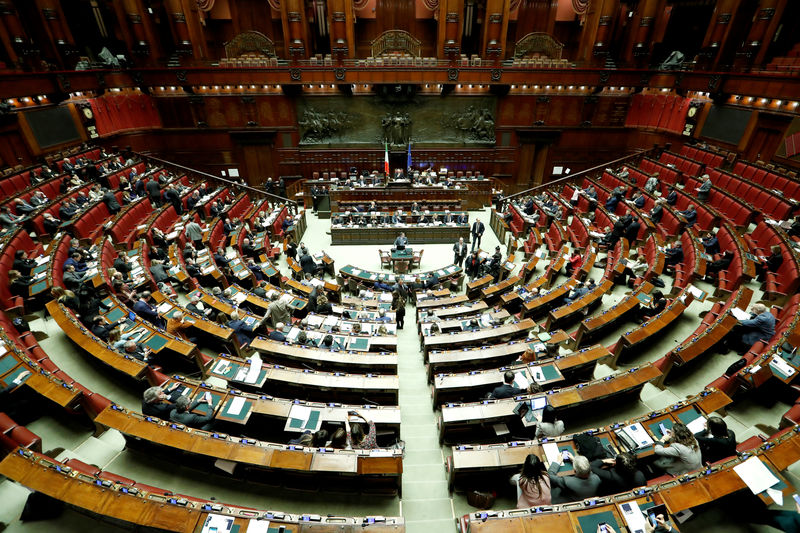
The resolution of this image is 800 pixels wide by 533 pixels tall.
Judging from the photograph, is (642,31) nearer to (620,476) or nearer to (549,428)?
(549,428)

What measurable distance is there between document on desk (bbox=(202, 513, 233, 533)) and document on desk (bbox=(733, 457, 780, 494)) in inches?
207

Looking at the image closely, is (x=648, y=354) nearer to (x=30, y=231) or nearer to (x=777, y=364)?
(x=777, y=364)

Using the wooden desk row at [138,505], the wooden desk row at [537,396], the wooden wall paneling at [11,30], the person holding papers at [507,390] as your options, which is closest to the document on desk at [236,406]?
the wooden desk row at [138,505]

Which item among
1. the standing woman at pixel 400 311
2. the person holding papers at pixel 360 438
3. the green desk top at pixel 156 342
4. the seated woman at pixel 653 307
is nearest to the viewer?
the person holding papers at pixel 360 438

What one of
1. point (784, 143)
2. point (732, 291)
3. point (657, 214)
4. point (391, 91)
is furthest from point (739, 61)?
point (391, 91)

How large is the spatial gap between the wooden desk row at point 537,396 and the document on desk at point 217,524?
9.69 feet

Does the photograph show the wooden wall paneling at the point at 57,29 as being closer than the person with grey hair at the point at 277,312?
No

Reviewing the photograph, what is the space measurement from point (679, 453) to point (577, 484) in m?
1.20

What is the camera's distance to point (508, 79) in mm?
17422

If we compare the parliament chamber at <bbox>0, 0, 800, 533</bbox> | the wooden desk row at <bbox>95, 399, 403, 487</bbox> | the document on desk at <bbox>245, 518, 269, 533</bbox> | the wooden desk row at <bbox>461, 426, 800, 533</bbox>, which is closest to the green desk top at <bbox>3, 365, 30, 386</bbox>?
the parliament chamber at <bbox>0, 0, 800, 533</bbox>

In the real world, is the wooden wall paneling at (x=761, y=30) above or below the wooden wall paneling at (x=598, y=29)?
below

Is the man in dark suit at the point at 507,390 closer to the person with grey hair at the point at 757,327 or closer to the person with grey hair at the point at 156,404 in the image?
Answer: the person with grey hair at the point at 757,327

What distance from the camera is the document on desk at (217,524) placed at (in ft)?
12.0

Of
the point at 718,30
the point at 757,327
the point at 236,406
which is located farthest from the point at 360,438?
the point at 718,30
